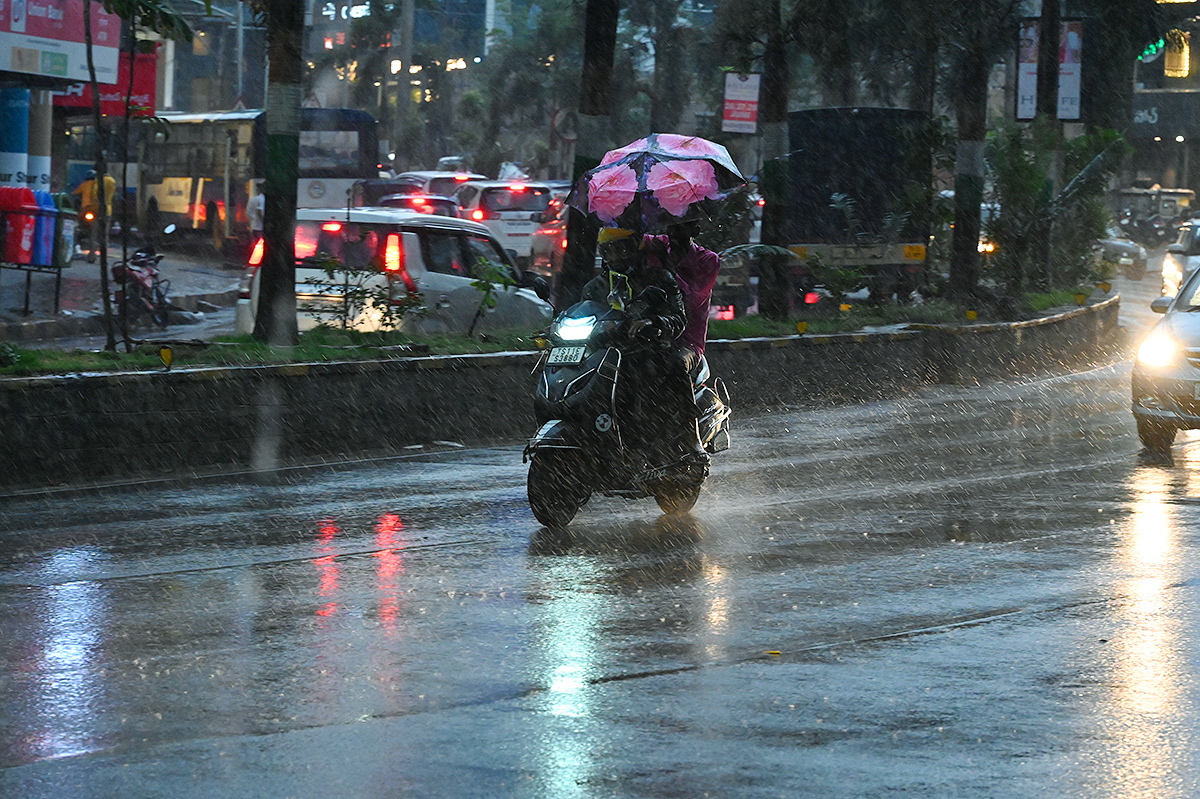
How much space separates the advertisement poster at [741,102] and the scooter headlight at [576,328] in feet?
43.8

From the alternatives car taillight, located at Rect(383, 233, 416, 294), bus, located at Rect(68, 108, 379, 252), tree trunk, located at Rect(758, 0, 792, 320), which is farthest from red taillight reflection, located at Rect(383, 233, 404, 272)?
bus, located at Rect(68, 108, 379, 252)

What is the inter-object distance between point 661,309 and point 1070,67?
71.9 ft

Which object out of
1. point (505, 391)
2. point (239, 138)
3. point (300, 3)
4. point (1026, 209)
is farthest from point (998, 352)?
point (239, 138)

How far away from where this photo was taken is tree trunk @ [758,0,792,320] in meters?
20.1

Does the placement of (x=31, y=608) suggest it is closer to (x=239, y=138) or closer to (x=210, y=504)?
(x=210, y=504)

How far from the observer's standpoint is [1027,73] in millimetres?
27672

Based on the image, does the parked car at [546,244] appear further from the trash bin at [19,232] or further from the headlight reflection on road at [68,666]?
the headlight reflection on road at [68,666]

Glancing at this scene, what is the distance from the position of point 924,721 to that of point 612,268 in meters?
4.35

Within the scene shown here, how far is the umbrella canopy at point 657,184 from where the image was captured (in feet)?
30.5

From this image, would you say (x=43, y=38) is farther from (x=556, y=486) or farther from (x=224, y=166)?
(x=556, y=486)

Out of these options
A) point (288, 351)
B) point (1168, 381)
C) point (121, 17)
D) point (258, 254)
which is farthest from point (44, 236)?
point (1168, 381)

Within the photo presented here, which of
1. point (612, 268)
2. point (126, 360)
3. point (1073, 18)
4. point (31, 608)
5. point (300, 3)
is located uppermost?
point (1073, 18)

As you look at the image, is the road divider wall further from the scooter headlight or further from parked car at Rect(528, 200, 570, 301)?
parked car at Rect(528, 200, 570, 301)

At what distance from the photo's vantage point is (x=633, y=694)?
579cm
